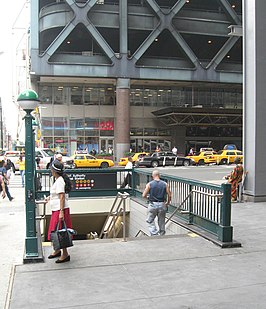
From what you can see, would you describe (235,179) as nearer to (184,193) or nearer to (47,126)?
(184,193)

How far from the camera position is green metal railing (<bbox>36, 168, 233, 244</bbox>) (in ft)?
22.9

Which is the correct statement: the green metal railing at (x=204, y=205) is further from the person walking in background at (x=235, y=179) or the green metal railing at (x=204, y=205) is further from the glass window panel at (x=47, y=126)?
the glass window panel at (x=47, y=126)

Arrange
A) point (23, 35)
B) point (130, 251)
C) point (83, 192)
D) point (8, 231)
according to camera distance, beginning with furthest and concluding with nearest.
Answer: point (23, 35) → point (83, 192) → point (8, 231) → point (130, 251)

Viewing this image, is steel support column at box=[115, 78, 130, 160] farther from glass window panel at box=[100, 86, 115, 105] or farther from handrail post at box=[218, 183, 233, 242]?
handrail post at box=[218, 183, 233, 242]

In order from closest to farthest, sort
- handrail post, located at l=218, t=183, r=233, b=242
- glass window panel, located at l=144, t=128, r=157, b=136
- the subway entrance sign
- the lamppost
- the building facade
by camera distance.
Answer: the lamppost → handrail post, located at l=218, t=183, r=233, b=242 → the subway entrance sign → the building facade → glass window panel, located at l=144, t=128, r=157, b=136

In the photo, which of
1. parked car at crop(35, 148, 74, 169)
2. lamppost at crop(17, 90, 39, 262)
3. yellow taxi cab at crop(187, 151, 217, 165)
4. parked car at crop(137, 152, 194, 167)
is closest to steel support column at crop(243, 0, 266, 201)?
lamppost at crop(17, 90, 39, 262)

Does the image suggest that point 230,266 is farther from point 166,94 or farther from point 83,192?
point 166,94

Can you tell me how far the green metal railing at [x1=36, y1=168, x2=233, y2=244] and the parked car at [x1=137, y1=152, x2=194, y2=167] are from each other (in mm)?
17876

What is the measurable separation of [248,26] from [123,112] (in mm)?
29741

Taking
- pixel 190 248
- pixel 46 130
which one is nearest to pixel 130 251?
pixel 190 248

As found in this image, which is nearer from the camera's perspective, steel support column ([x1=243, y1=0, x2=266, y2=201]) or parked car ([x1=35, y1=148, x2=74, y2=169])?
steel support column ([x1=243, y1=0, x2=266, y2=201])

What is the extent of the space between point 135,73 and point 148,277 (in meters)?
37.3

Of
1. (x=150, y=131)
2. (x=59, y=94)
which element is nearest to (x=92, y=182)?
(x=59, y=94)

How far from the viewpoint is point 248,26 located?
1189 cm
